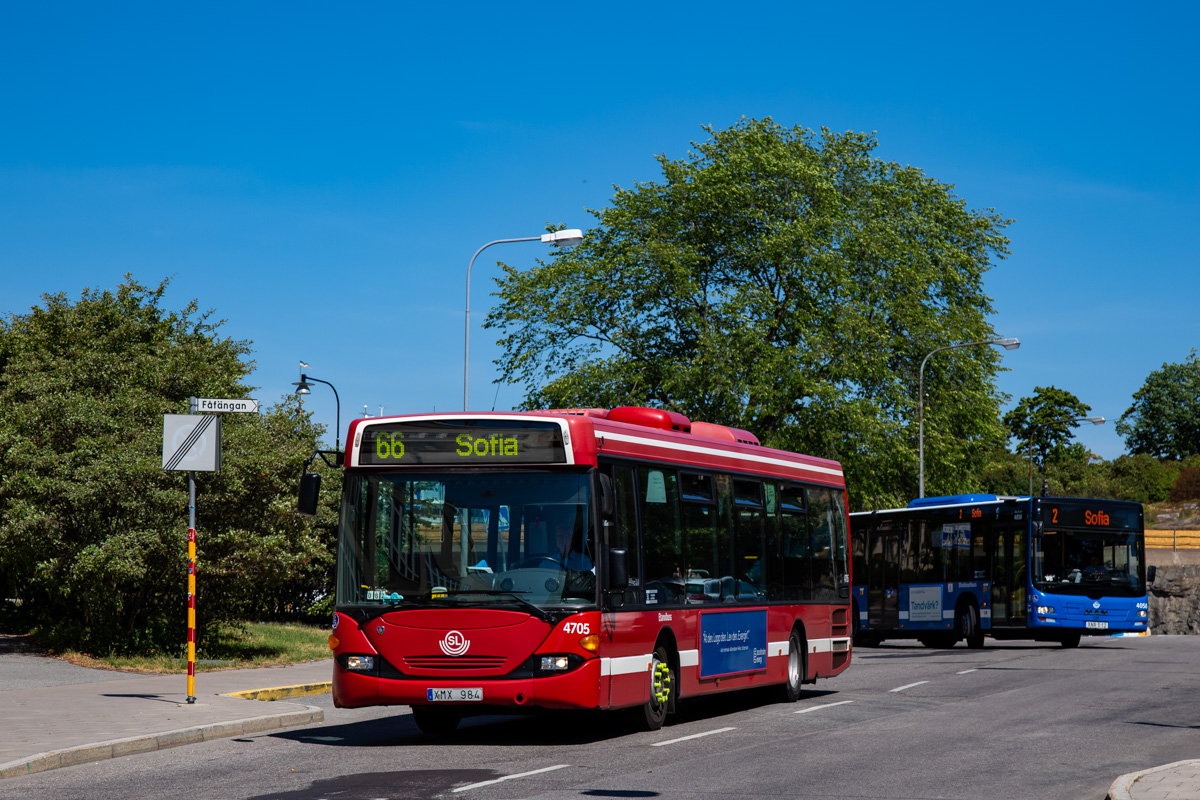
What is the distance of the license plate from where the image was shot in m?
12.2

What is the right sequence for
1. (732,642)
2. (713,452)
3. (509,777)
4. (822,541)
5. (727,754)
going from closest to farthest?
1. (509,777)
2. (727,754)
3. (732,642)
4. (713,452)
5. (822,541)

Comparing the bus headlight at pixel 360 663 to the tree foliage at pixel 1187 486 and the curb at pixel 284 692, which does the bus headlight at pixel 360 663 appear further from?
the tree foliage at pixel 1187 486

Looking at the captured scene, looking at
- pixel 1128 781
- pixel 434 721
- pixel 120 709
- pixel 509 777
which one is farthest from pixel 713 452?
pixel 120 709

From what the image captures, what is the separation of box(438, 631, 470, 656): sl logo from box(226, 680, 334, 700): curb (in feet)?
15.8

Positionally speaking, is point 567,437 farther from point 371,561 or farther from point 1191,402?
point 1191,402

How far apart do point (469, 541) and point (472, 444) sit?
0.91 m

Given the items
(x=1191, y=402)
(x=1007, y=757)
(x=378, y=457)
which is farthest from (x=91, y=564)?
(x=1191, y=402)

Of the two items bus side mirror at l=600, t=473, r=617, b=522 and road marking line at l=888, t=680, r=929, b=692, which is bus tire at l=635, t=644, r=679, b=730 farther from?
road marking line at l=888, t=680, r=929, b=692

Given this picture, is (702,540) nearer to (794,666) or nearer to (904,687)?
(794,666)

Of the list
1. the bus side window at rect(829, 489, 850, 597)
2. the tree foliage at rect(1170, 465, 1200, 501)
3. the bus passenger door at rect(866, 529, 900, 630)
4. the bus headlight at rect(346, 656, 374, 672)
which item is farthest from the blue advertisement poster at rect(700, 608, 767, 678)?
the tree foliage at rect(1170, 465, 1200, 501)

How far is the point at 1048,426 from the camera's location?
10125cm

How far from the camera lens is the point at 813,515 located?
60.5 ft

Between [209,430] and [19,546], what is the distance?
6814 mm

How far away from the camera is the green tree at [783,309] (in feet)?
127
